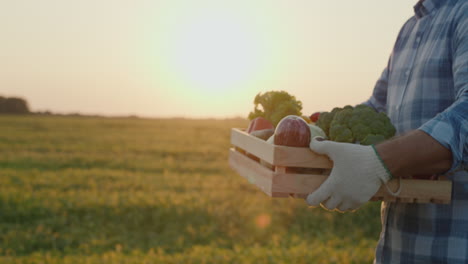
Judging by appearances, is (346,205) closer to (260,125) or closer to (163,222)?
(260,125)

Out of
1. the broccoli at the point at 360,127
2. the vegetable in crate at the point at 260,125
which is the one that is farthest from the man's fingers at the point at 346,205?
the vegetable in crate at the point at 260,125

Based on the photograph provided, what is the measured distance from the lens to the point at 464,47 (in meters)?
2.44

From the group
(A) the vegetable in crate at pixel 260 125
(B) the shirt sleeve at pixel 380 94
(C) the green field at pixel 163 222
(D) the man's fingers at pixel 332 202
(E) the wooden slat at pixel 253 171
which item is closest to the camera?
(D) the man's fingers at pixel 332 202

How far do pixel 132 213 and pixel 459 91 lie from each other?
8144mm

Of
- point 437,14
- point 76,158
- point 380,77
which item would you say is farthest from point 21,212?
point 437,14

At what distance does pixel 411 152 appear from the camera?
7.43 feet

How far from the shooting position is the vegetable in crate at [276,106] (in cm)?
346

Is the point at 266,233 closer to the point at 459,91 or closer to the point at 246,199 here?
the point at 246,199

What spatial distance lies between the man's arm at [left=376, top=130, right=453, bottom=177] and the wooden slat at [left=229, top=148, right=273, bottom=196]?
54 centimetres

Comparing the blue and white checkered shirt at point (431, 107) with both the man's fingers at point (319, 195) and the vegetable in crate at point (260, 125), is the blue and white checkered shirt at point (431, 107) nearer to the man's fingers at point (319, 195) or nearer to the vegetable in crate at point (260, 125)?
the man's fingers at point (319, 195)

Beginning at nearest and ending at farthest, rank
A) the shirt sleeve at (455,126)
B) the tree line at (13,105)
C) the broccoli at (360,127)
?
the shirt sleeve at (455,126) → the broccoli at (360,127) → the tree line at (13,105)

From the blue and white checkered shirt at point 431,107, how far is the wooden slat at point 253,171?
77 centimetres

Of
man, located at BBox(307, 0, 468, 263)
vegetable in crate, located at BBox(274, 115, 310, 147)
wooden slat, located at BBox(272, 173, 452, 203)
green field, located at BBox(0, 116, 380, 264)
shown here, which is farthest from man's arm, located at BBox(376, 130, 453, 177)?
green field, located at BBox(0, 116, 380, 264)

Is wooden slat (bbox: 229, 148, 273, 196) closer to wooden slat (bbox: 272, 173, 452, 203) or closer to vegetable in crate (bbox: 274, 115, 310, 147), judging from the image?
wooden slat (bbox: 272, 173, 452, 203)
